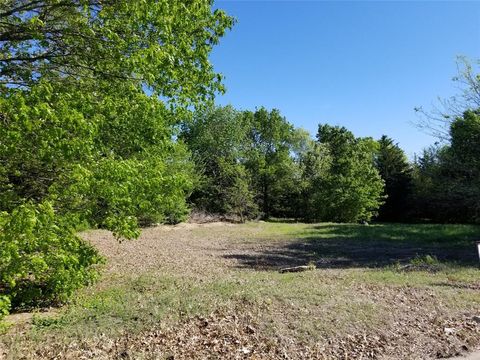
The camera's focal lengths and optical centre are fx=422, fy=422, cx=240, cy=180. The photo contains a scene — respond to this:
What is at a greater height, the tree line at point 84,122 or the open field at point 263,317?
the tree line at point 84,122

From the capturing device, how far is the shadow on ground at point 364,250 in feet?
47.0

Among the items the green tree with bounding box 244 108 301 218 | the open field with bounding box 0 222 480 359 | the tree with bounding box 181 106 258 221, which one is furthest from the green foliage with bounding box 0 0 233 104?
the green tree with bounding box 244 108 301 218

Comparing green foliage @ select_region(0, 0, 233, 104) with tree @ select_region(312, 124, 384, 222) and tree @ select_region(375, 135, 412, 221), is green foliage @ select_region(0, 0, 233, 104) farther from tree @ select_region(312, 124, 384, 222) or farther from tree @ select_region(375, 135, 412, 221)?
tree @ select_region(375, 135, 412, 221)

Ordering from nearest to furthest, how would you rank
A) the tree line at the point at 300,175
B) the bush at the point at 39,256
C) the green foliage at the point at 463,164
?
the bush at the point at 39,256 → the green foliage at the point at 463,164 → the tree line at the point at 300,175

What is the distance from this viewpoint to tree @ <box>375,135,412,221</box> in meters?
47.5

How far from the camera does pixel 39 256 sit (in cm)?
611

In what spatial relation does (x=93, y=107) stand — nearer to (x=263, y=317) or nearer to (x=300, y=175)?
(x=263, y=317)

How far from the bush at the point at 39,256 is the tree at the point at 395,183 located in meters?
43.4

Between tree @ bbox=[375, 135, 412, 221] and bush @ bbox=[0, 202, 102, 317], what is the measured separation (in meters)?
43.4

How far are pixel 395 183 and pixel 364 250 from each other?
1288 inches

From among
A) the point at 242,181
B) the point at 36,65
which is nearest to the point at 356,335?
the point at 36,65

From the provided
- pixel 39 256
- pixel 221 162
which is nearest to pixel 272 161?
pixel 221 162

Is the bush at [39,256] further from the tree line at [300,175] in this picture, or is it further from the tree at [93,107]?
the tree line at [300,175]

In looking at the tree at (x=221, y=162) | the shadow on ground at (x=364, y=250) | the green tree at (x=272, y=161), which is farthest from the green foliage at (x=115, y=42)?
the green tree at (x=272, y=161)
